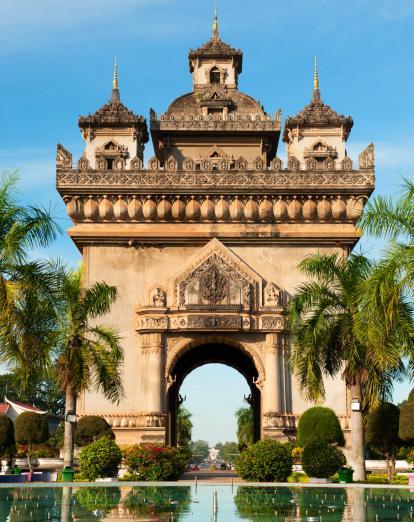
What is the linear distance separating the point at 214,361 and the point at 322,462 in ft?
50.8

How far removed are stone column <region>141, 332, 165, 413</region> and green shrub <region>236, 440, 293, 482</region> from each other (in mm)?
6918

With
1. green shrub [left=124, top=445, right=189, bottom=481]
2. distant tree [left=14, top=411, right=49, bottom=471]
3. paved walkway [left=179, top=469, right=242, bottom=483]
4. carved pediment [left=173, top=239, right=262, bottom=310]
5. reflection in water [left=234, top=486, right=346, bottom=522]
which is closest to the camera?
reflection in water [left=234, top=486, right=346, bottom=522]

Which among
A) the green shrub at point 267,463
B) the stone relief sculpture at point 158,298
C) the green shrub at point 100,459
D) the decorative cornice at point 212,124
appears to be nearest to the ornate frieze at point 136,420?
the stone relief sculpture at point 158,298

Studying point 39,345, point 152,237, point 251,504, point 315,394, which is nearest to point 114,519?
A: point 251,504

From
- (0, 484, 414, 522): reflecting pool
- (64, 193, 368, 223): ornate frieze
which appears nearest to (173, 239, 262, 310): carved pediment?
(64, 193, 368, 223): ornate frieze

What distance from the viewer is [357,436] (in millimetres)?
26016

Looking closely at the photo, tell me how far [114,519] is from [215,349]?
2602 centimetres

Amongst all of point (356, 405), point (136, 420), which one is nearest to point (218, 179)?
point (136, 420)

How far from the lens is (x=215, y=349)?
1572 inches

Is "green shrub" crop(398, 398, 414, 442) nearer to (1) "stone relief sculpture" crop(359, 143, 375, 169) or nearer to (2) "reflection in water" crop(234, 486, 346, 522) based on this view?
(2) "reflection in water" crop(234, 486, 346, 522)

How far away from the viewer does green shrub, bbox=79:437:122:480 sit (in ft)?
89.3

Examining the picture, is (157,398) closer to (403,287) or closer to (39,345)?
(39,345)

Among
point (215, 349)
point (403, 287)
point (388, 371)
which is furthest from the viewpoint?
point (215, 349)

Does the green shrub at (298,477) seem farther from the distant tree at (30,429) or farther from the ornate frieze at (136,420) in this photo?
the distant tree at (30,429)
